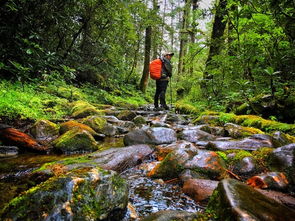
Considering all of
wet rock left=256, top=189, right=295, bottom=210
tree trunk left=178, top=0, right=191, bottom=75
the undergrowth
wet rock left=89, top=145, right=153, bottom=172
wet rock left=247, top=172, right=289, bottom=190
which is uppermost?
tree trunk left=178, top=0, right=191, bottom=75

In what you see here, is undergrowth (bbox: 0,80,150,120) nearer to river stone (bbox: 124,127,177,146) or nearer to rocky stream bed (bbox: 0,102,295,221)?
rocky stream bed (bbox: 0,102,295,221)

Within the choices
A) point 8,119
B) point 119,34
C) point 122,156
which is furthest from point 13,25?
point 119,34

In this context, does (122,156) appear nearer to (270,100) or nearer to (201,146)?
(201,146)

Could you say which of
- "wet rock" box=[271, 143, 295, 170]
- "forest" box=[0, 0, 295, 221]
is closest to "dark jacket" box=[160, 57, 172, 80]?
"forest" box=[0, 0, 295, 221]

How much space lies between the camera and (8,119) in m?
4.82

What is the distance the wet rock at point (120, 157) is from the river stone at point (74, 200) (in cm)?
112

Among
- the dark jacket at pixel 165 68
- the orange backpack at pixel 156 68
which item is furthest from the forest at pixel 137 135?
the orange backpack at pixel 156 68

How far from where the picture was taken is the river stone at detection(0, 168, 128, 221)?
4.95 feet

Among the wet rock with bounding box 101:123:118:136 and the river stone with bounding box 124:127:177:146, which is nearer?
the river stone with bounding box 124:127:177:146

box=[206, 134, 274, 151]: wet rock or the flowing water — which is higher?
box=[206, 134, 274, 151]: wet rock

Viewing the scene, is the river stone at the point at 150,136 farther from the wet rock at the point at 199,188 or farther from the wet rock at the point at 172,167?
the wet rock at the point at 199,188

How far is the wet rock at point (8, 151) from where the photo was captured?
337cm

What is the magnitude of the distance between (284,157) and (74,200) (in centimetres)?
247

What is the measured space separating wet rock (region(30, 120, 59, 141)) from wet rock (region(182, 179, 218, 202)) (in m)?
3.16
